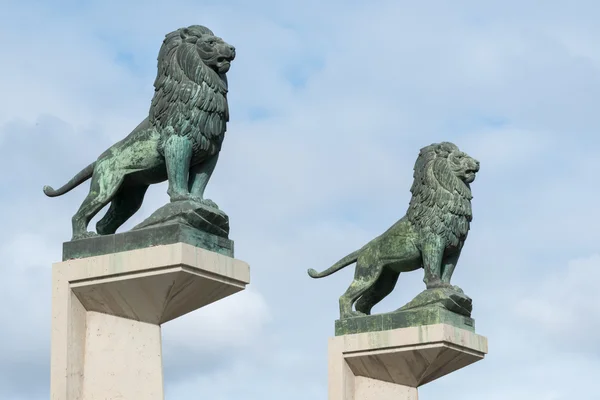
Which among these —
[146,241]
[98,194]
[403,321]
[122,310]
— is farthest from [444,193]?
[122,310]

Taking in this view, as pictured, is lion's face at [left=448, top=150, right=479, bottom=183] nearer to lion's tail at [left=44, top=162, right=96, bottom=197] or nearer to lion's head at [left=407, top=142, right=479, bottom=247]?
lion's head at [left=407, top=142, right=479, bottom=247]

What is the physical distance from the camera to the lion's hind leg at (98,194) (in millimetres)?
18109

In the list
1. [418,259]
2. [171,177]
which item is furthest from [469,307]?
[171,177]

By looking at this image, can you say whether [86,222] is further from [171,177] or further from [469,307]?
[469,307]

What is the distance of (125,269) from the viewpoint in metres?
17.4

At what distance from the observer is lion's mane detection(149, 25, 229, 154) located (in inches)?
703

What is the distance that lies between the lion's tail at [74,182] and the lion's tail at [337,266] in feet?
16.9

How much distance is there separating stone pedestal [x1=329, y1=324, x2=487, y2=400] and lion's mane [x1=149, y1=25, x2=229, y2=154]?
15.7ft

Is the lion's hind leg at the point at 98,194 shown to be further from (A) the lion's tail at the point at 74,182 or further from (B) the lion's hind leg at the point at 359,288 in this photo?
(B) the lion's hind leg at the point at 359,288

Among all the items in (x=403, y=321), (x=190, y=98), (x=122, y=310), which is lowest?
(x=122, y=310)

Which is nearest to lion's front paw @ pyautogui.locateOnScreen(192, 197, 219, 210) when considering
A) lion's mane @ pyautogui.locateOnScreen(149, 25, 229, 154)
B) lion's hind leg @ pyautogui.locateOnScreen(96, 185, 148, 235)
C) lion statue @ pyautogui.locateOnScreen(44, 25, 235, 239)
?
lion statue @ pyautogui.locateOnScreen(44, 25, 235, 239)

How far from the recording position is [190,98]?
58.7ft

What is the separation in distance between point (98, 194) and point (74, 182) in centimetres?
75

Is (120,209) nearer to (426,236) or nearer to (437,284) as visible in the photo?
(426,236)
